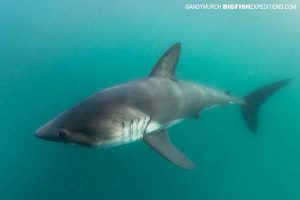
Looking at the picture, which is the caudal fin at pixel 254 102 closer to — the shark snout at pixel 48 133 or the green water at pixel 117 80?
the green water at pixel 117 80

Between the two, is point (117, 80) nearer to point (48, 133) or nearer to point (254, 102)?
point (254, 102)

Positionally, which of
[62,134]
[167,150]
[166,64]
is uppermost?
[166,64]

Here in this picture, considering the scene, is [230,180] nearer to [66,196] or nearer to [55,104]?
[66,196]

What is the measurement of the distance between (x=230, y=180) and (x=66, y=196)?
421 centimetres

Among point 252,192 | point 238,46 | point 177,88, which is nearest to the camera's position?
point 177,88

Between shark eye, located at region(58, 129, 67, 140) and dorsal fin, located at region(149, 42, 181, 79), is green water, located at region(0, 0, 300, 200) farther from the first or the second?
shark eye, located at region(58, 129, 67, 140)

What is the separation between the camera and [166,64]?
15.1 ft

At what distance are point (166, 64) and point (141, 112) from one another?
0.98m

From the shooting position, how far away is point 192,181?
29.5ft

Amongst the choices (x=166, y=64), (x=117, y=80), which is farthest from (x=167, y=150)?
(x=117, y=80)

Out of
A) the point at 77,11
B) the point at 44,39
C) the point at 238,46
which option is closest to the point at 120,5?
the point at 77,11

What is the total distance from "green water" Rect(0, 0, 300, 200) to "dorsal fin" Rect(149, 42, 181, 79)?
2.66 m

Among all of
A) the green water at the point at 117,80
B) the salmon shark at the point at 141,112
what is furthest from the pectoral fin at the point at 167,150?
the green water at the point at 117,80

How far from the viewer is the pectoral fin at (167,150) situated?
3.75 m
